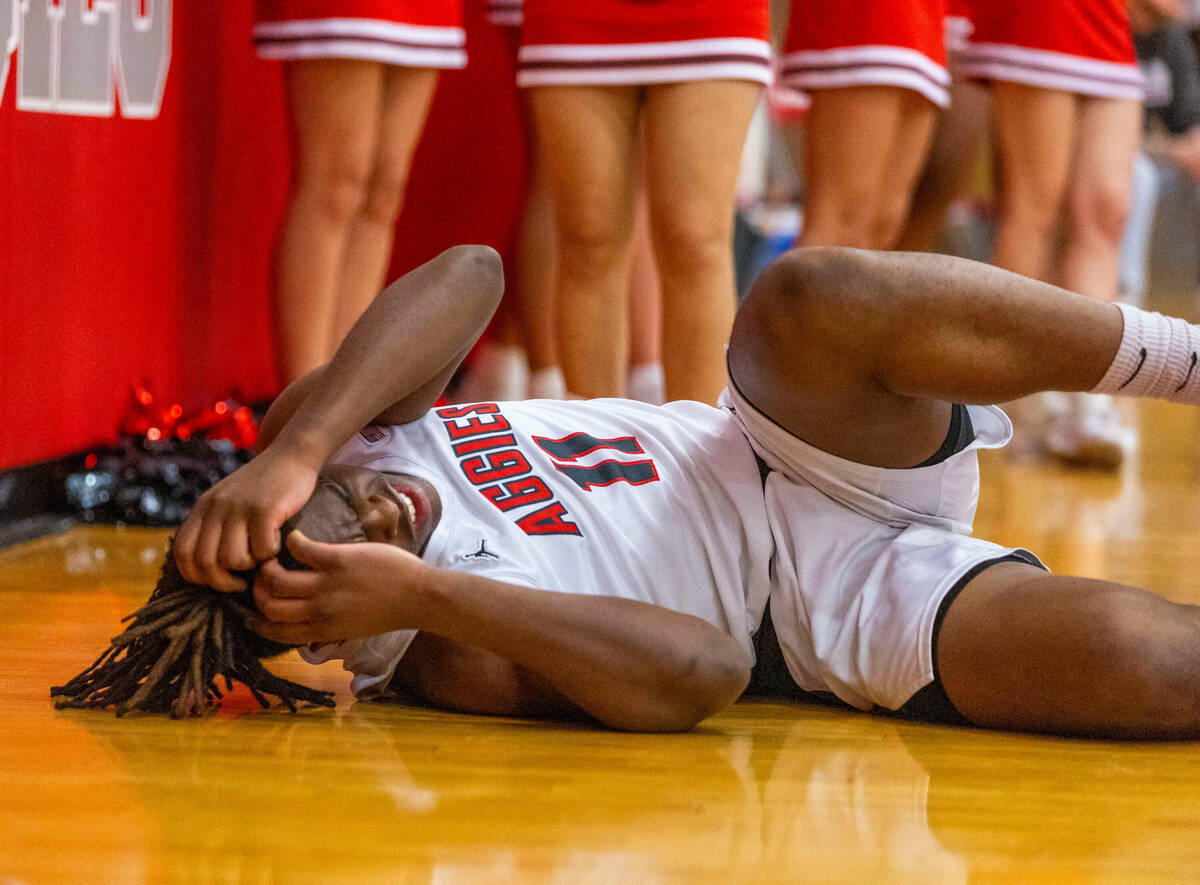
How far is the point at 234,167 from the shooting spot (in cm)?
318

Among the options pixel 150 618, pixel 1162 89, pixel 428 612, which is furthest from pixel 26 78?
pixel 1162 89

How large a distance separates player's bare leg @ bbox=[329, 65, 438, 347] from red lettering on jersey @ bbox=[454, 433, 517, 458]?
1359 millimetres

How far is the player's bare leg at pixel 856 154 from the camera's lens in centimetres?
277

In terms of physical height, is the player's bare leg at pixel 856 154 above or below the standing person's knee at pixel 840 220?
above

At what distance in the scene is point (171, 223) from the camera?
9.39 ft

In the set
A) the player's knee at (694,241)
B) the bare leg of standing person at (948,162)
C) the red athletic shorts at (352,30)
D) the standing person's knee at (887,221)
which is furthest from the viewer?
the bare leg of standing person at (948,162)

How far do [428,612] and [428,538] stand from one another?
131mm

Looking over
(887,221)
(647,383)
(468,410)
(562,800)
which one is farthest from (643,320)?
(562,800)

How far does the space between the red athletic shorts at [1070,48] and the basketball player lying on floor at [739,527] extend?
198cm

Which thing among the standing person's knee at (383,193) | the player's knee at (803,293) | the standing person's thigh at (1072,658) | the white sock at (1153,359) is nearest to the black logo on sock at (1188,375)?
the white sock at (1153,359)

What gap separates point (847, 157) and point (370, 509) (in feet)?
5.85

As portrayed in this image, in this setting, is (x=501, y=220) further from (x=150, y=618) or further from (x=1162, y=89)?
(x=150, y=618)

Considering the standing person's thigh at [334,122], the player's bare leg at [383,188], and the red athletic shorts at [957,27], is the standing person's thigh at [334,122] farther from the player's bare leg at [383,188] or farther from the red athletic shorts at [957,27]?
the red athletic shorts at [957,27]

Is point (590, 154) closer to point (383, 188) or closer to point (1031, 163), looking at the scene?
point (383, 188)
